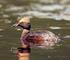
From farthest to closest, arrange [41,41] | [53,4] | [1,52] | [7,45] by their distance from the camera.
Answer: [53,4] < [41,41] < [7,45] < [1,52]

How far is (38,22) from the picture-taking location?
21.0m

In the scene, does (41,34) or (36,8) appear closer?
(41,34)

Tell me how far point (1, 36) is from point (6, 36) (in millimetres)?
179

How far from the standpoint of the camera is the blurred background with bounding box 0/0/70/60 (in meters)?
15.2

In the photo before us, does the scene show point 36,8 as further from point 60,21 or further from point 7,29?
point 7,29

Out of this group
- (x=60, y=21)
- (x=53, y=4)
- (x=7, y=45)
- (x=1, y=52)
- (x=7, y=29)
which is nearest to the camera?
(x=1, y=52)

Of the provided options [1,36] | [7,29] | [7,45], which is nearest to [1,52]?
[7,45]

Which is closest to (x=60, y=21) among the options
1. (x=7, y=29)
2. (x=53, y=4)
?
(x=7, y=29)

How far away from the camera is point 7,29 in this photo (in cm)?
1905

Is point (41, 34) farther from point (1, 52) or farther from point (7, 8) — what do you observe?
point (7, 8)

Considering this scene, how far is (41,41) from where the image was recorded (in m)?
17.4

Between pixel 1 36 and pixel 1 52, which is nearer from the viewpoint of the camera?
pixel 1 52

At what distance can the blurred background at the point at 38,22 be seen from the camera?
1519cm

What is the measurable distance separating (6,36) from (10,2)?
932 centimetres
